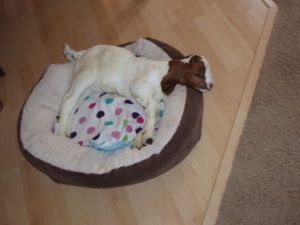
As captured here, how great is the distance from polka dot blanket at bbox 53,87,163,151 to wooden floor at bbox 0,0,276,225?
271 mm

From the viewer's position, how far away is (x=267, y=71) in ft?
5.64

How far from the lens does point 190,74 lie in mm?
1364

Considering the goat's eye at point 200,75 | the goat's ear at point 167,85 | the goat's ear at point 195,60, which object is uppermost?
the goat's ear at point 195,60

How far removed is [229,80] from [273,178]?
1.98 ft

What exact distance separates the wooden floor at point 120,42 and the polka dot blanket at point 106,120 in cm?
27

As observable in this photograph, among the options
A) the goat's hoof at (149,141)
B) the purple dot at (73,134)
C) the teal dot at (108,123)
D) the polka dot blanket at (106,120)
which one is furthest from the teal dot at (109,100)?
the goat's hoof at (149,141)

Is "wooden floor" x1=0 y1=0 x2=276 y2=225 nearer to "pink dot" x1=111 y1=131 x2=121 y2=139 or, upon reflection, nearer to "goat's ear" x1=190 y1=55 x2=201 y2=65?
"pink dot" x1=111 y1=131 x2=121 y2=139

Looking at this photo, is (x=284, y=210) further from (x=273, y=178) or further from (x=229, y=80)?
(x=229, y=80)

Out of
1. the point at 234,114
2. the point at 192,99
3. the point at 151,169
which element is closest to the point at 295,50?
the point at 234,114

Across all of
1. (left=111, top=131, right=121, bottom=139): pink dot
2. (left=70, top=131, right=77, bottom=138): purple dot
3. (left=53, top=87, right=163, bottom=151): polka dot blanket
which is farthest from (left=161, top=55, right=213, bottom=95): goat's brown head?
(left=70, top=131, right=77, bottom=138): purple dot

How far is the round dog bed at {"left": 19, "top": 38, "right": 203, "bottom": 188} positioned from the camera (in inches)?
52.5

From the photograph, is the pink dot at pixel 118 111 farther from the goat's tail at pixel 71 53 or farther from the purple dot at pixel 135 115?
the goat's tail at pixel 71 53

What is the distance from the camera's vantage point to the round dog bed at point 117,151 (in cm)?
133

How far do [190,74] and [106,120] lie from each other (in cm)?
49
